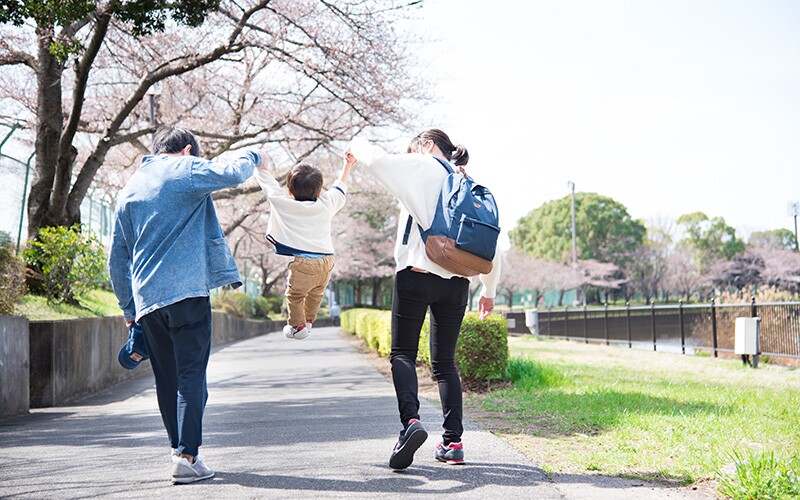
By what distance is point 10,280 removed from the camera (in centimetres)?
737

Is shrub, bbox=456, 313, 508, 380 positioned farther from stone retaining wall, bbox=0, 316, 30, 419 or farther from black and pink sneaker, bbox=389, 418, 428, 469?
stone retaining wall, bbox=0, 316, 30, 419

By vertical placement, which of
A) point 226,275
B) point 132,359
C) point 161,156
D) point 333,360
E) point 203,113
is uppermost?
point 203,113

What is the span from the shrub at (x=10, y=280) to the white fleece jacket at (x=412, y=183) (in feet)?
15.3

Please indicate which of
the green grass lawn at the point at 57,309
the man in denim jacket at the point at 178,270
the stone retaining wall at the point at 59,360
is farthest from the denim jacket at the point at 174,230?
the green grass lawn at the point at 57,309

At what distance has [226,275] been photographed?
3754 mm

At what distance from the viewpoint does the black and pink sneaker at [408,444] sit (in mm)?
3633

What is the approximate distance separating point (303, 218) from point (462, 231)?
1.92 m

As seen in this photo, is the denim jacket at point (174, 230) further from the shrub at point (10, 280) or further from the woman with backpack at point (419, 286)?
the shrub at point (10, 280)

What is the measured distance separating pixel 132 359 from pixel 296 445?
1.23 meters

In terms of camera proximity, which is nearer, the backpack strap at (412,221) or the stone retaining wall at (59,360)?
the backpack strap at (412,221)

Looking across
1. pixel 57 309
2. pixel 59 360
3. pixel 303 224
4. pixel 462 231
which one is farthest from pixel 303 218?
pixel 57 309

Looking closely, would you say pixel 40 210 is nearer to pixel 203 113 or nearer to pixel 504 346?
pixel 504 346

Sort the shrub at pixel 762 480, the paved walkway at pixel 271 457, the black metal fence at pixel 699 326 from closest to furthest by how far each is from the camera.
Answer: the shrub at pixel 762 480 < the paved walkway at pixel 271 457 < the black metal fence at pixel 699 326

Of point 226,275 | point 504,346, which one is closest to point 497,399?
point 504,346
